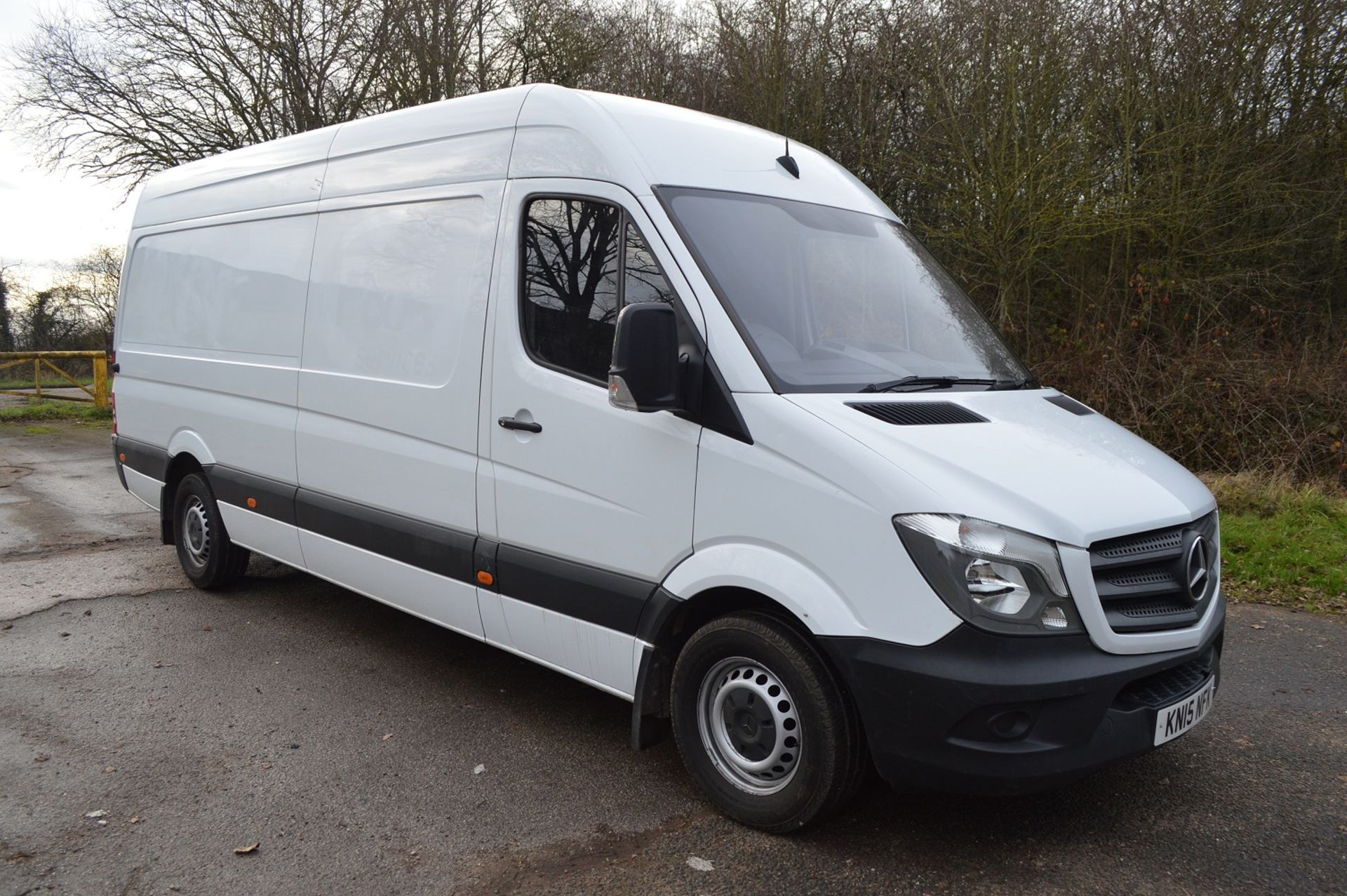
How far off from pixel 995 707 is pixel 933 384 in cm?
127

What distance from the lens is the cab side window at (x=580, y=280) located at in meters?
3.75

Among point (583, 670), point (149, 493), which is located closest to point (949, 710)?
point (583, 670)

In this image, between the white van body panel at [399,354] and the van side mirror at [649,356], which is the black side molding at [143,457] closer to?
the white van body panel at [399,354]

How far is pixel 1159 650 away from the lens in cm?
318

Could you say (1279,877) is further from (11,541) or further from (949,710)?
(11,541)

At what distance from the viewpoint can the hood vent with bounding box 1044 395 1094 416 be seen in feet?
13.3

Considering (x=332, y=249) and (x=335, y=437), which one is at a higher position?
(x=332, y=249)

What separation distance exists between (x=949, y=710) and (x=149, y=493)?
19.1ft

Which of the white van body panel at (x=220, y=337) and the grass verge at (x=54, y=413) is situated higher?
the white van body panel at (x=220, y=337)

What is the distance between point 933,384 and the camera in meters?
3.78

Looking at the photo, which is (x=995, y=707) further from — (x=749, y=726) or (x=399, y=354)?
(x=399, y=354)

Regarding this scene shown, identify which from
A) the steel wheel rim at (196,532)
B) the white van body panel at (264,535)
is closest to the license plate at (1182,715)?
the white van body panel at (264,535)

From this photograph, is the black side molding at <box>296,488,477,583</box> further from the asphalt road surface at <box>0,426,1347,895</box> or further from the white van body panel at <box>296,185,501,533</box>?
the asphalt road surface at <box>0,426,1347,895</box>

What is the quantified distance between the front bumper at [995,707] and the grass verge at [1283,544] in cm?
408
